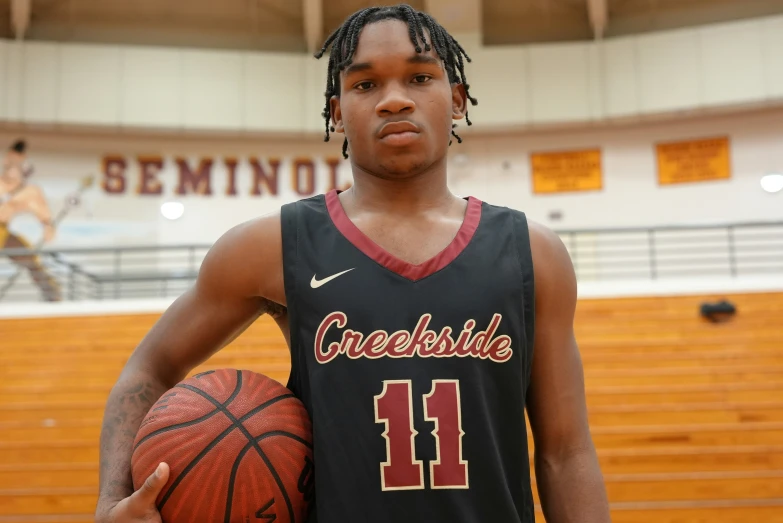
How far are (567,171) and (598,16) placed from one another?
Result: 220 centimetres

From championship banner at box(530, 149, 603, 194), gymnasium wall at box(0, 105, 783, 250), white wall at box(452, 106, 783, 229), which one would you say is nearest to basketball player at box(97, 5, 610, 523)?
white wall at box(452, 106, 783, 229)

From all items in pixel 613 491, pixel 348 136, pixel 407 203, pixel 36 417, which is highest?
pixel 348 136

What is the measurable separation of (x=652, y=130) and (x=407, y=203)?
32.1ft

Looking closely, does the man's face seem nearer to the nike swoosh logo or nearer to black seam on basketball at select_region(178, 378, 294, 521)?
the nike swoosh logo

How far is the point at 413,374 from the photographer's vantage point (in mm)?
1131

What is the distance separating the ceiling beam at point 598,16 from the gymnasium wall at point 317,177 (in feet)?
4.49

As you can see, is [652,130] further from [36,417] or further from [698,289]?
[36,417]

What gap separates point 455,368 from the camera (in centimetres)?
114

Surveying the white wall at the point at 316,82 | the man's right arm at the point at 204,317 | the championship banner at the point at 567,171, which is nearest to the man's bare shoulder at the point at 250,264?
the man's right arm at the point at 204,317

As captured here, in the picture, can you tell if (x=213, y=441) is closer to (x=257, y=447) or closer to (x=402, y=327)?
(x=257, y=447)

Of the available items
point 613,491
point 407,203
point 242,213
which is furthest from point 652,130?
point 407,203

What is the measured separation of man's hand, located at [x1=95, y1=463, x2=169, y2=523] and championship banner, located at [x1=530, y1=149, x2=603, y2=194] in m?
9.76

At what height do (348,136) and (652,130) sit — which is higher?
(652,130)

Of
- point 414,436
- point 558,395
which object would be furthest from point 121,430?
point 558,395
